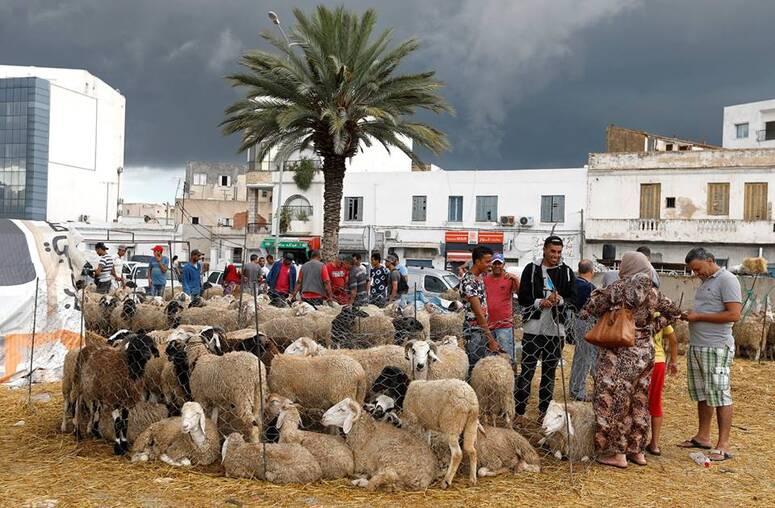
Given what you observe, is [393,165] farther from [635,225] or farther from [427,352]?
[427,352]

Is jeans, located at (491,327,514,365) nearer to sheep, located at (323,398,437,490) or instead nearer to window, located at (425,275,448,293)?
sheep, located at (323,398,437,490)

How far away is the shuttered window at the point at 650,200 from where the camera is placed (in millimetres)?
36312

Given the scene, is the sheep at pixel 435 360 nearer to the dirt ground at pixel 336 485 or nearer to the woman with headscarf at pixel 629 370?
the dirt ground at pixel 336 485

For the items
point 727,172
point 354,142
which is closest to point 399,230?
point 727,172

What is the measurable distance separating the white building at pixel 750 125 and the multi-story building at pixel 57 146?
4464 centimetres

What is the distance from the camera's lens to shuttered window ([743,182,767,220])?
34438 millimetres

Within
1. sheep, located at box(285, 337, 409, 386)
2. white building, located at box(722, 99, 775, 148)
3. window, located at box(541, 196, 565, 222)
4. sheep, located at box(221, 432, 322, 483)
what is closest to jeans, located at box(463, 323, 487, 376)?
sheep, located at box(285, 337, 409, 386)

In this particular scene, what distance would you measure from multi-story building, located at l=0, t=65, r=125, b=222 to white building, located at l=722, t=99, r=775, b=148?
44636mm

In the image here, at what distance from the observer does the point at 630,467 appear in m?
6.78

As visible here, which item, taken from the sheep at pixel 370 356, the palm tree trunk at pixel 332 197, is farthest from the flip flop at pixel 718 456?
the palm tree trunk at pixel 332 197

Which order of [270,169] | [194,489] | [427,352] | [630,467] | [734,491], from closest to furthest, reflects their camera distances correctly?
[194,489] → [734,491] → [630,467] → [427,352] → [270,169]

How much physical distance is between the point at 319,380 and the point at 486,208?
1282 inches

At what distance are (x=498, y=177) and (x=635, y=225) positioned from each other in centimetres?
711

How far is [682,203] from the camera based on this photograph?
117ft
